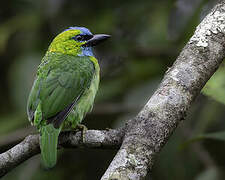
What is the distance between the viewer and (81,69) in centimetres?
372

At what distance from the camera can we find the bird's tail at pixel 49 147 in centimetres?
285

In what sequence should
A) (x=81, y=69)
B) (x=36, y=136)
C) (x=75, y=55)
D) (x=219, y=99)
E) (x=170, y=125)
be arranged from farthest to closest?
(x=75, y=55) → (x=81, y=69) → (x=219, y=99) → (x=36, y=136) → (x=170, y=125)

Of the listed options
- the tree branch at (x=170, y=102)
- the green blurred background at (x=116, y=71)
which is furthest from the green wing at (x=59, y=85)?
the tree branch at (x=170, y=102)

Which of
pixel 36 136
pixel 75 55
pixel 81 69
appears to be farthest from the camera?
pixel 75 55

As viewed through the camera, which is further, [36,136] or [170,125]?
[36,136]

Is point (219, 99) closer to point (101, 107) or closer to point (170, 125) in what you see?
point (170, 125)

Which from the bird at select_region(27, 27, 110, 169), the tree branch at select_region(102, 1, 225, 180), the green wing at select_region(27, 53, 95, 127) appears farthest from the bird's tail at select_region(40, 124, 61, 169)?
the tree branch at select_region(102, 1, 225, 180)

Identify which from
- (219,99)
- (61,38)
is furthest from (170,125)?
(61,38)

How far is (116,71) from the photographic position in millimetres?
5434

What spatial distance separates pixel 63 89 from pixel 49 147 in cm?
69

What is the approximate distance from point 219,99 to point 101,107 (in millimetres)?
1804

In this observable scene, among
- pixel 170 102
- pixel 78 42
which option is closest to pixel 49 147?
pixel 170 102

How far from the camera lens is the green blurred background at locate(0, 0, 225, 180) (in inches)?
163

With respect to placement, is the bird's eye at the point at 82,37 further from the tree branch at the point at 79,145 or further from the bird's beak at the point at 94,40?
the tree branch at the point at 79,145
